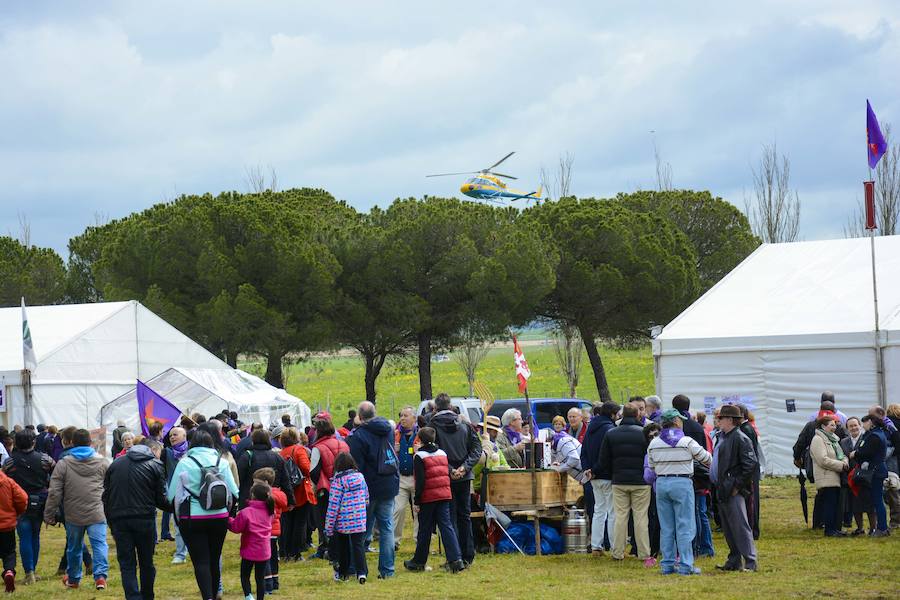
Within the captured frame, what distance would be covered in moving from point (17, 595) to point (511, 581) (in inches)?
185

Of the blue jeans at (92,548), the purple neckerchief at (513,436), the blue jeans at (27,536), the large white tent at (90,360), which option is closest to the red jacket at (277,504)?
the blue jeans at (92,548)

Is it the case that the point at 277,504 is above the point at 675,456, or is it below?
below

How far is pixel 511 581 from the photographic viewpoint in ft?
33.1

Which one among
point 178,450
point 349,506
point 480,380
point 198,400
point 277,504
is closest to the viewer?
point 277,504

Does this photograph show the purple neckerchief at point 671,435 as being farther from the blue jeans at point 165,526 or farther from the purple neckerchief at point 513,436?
the blue jeans at point 165,526

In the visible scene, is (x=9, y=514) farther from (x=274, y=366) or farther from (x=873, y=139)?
(x=274, y=366)

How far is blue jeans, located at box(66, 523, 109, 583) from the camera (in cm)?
1031

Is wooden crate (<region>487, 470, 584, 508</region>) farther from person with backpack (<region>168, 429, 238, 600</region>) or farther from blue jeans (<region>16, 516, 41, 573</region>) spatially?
blue jeans (<region>16, 516, 41, 573</region>)

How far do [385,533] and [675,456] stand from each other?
114 inches

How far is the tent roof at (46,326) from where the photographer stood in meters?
22.1

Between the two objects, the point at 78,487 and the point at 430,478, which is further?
the point at 430,478

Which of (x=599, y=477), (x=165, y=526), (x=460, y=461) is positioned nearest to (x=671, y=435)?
(x=599, y=477)

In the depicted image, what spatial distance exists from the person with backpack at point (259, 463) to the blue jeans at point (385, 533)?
2.78 feet

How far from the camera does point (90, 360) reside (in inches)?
886
